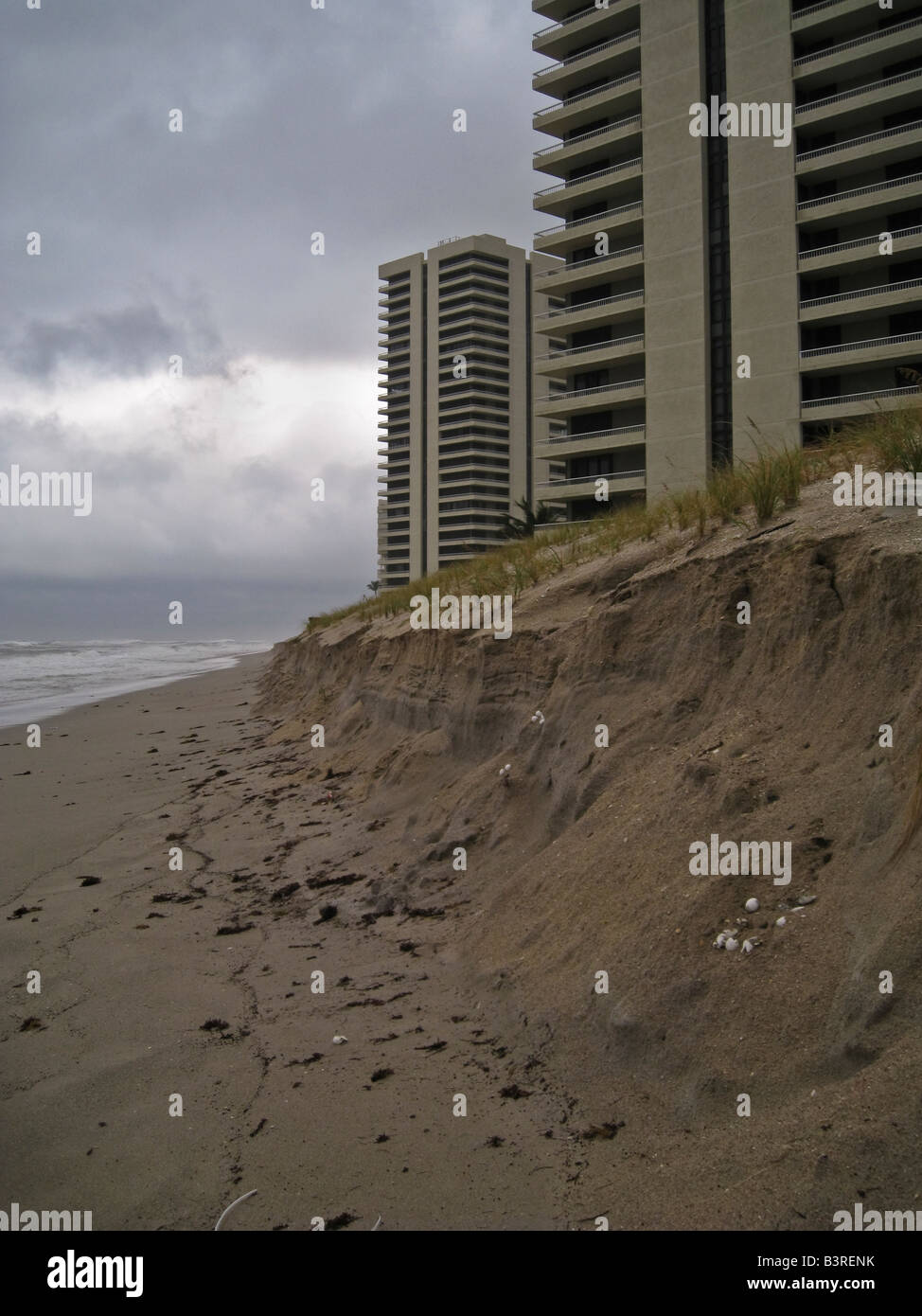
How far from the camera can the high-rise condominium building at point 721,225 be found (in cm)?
3484

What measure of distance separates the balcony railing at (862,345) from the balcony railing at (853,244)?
361 cm

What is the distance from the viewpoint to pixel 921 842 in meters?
3.28

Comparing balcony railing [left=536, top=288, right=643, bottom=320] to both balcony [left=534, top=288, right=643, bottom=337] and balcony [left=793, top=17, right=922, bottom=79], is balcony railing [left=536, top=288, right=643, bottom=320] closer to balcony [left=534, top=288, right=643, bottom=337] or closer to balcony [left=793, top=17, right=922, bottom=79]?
balcony [left=534, top=288, right=643, bottom=337]

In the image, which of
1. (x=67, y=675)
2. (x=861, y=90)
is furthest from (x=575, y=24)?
(x=67, y=675)

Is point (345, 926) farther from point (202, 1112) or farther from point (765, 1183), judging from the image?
point (765, 1183)

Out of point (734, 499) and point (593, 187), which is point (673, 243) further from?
point (734, 499)

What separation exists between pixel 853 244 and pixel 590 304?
1240 cm

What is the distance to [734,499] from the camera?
21.4ft

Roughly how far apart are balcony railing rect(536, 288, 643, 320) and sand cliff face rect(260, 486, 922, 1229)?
38.1 meters

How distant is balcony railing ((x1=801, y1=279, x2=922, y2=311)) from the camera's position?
33938 millimetres

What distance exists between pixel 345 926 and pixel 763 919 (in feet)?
10.5
